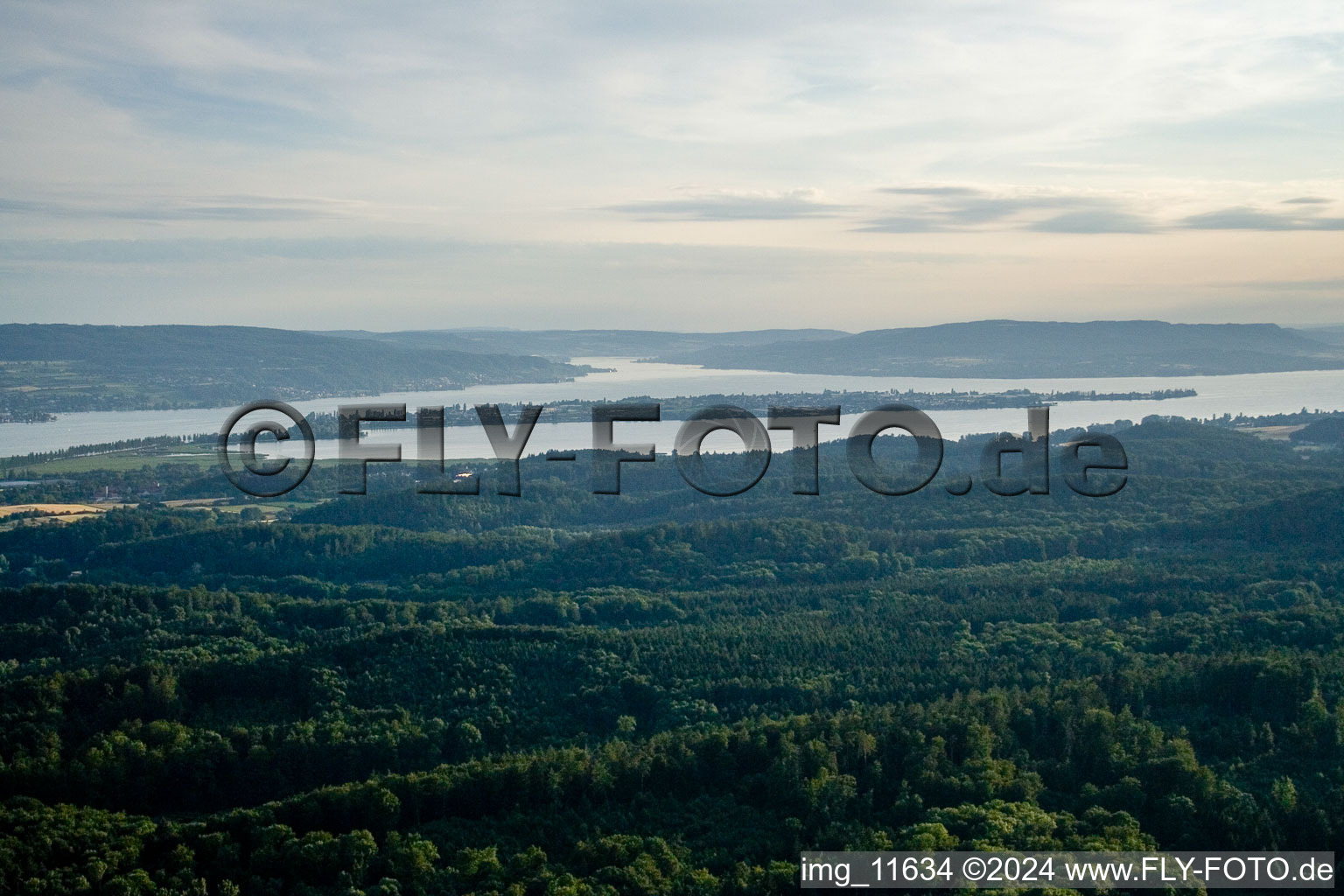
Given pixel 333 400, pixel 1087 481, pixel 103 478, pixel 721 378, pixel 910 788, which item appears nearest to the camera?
pixel 910 788

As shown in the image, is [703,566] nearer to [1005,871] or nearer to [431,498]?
[431,498]

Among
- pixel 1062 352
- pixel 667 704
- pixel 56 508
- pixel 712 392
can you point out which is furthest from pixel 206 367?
pixel 667 704

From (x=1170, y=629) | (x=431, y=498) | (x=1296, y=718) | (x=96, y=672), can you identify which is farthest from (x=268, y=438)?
(x=1296, y=718)

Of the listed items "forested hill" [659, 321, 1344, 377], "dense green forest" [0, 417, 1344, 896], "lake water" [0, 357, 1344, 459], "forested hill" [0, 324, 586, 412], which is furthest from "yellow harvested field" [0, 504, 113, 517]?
"forested hill" [659, 321, 1344, 377]

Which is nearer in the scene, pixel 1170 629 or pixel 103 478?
pixel 1170 629

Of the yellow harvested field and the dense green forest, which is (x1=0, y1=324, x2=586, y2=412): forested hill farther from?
the dense green forest

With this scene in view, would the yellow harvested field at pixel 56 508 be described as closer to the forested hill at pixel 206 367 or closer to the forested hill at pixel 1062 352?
the forested hill at pixel 206 367

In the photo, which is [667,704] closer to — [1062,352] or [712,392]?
[712,392]

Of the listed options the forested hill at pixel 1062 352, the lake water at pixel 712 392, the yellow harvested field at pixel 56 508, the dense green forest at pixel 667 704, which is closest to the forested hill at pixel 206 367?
the lake water at pixel 712 392
